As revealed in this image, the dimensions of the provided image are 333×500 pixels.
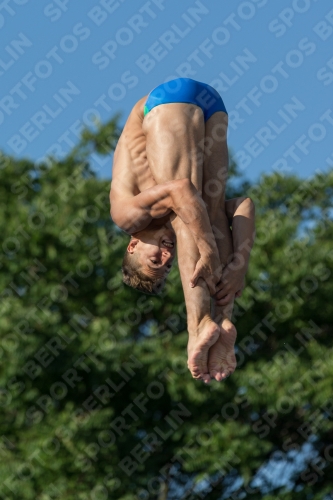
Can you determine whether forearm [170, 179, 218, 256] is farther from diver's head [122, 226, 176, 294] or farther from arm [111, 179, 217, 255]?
diver's head [122, 226, 176, 294]

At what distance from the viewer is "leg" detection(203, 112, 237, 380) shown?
7.88m

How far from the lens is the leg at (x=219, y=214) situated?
7875 millimetres

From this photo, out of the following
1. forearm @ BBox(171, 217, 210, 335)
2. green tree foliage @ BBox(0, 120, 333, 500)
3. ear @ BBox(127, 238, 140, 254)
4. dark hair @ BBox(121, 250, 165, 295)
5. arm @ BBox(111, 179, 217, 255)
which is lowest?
green tree foliage @ BBox(0, 120, 333, 500)

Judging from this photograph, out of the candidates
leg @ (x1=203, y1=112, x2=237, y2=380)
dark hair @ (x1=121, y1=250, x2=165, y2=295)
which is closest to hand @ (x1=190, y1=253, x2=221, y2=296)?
leg @ (x1=203, y1=112, x2=237, y2=380)

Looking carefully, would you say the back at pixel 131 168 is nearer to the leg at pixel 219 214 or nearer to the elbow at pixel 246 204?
the leg at pixel 219 214

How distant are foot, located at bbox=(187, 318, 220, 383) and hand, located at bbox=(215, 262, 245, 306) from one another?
27 centimetres

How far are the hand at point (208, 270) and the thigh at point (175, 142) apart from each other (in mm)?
528

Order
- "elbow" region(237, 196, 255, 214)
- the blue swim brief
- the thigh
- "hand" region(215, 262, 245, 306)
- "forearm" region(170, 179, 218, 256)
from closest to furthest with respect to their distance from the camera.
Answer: "forearm" region(170, 179, 218, 256) < the thigh < "hand" region(215, 262, 245, 306) < the blue swim brief < "elbow" region(237, 196, 255, 214)

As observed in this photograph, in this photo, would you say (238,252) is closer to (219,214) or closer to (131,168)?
(219,214)

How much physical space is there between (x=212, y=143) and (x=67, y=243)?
11.6 meters

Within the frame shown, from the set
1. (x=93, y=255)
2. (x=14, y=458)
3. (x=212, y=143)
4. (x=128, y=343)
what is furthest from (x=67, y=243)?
(x=212, y=143)

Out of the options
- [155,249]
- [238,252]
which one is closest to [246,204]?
[238,252]

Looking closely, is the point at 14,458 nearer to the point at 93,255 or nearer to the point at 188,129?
the point at 93,255

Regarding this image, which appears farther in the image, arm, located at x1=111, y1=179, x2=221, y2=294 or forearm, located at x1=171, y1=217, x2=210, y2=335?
forearm, located at x1=171, y1=217, x2=210, y2=335
